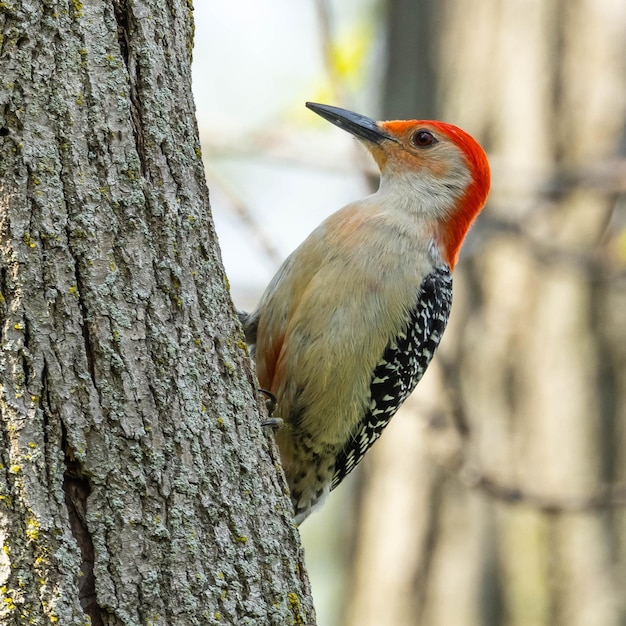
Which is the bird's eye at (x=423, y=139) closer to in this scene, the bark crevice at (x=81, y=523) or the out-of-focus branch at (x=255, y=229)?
the out-of-focus branch at (x=255, y=229)

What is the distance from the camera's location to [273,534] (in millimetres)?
3006

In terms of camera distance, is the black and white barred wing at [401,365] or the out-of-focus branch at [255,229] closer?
the black and white barred wing at [401,365]

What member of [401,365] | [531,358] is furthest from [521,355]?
[401,365]

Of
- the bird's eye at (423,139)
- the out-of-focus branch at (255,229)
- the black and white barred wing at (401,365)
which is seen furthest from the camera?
the out-of-focus branch at (255,229)

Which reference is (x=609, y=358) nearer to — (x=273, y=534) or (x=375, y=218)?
(x=375, y=218)

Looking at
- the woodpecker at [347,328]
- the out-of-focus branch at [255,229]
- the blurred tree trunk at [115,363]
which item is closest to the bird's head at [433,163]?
the woodpecker at [347,328]

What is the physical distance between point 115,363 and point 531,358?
17.9 ft

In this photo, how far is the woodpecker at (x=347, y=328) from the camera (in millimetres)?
4477

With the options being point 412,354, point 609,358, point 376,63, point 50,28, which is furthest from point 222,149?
point 50,28

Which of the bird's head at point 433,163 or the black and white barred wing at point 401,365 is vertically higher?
the bird's head at point 433,163

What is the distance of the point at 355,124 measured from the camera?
5512 mm

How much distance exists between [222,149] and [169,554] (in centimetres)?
651

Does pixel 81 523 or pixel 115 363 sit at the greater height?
pixel 115 363

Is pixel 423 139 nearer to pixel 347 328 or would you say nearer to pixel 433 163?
pixel 433 163
